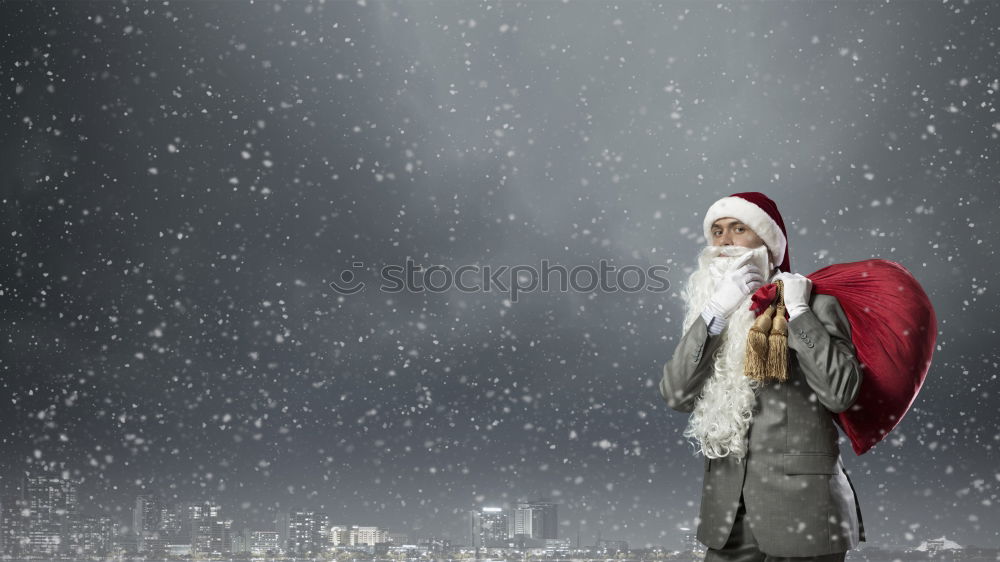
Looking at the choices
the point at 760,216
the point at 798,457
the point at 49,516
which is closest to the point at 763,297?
the point at 760,216

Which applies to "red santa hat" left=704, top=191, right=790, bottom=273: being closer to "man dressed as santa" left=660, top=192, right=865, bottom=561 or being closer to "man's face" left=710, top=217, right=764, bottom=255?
"man's face" left=710, top=217, right=764, bottom=255

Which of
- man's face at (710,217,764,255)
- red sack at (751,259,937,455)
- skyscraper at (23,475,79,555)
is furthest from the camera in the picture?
skyscraper at (23,475,79,555)

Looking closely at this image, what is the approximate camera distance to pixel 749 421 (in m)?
2.76

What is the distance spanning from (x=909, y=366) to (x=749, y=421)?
0.58 metres

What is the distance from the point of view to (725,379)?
2.92 metres

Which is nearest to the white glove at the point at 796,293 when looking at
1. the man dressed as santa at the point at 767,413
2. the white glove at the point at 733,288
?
the man dressed as santa at the point at 767,413

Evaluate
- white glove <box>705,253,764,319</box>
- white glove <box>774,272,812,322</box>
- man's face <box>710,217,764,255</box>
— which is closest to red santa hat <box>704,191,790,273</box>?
man's face <box>710,217,764,255</box>

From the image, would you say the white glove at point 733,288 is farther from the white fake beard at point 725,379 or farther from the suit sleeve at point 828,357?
the suit sleeve at point 828,357

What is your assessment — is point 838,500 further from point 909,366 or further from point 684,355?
point 684,355

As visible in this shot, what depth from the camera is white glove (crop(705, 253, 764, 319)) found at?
2803 mm

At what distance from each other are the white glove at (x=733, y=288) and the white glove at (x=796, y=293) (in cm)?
12

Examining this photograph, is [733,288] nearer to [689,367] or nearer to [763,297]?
[763,297]

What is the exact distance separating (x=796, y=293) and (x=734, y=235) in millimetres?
485

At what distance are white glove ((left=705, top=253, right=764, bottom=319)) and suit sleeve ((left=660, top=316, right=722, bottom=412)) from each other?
0.24 feet
